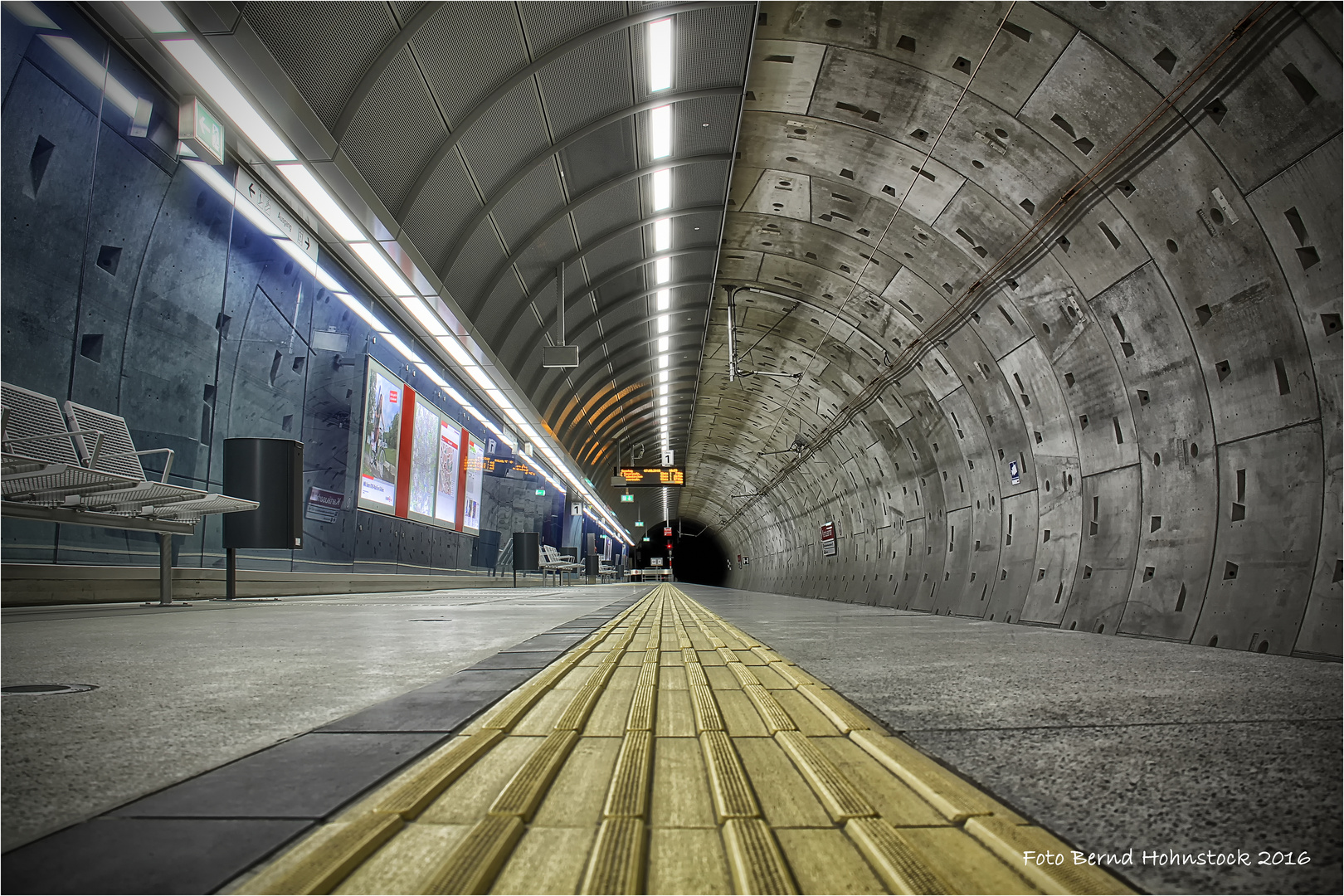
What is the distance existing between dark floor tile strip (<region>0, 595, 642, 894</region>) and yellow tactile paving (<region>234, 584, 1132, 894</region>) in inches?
2.4

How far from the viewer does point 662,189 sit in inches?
436

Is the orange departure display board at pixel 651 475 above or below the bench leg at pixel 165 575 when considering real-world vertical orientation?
above

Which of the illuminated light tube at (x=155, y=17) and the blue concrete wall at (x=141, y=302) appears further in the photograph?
the blue concrete wall at (x=141, y=302)

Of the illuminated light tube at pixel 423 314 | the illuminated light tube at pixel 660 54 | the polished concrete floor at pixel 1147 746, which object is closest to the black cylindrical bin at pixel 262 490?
the illuminated light tube at pixel 423 314

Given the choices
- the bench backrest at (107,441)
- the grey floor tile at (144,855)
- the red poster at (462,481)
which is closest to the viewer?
the grey floor tile at (144,855)

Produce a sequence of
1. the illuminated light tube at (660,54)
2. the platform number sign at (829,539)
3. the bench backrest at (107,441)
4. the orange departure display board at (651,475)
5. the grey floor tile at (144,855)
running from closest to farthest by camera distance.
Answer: the grey floor tile at (144,855), the bench backrest at (107,441), the illuminated light tube at (660,54), the platform number sign at (829,539), the orange departure display board at (651,475)

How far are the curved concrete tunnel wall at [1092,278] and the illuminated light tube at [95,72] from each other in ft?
22.5

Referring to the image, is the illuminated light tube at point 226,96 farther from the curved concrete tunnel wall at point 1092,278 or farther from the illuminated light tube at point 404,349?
the illuminated light tube at point 404,349

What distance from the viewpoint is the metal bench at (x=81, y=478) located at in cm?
539

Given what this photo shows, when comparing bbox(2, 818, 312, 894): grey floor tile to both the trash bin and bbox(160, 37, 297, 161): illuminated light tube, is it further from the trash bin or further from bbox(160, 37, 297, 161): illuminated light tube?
the trash bin

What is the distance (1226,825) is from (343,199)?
25.7 feet

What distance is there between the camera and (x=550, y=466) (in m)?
23.0

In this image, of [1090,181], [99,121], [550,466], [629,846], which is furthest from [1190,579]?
[550,466]

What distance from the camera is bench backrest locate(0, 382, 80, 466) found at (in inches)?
223
